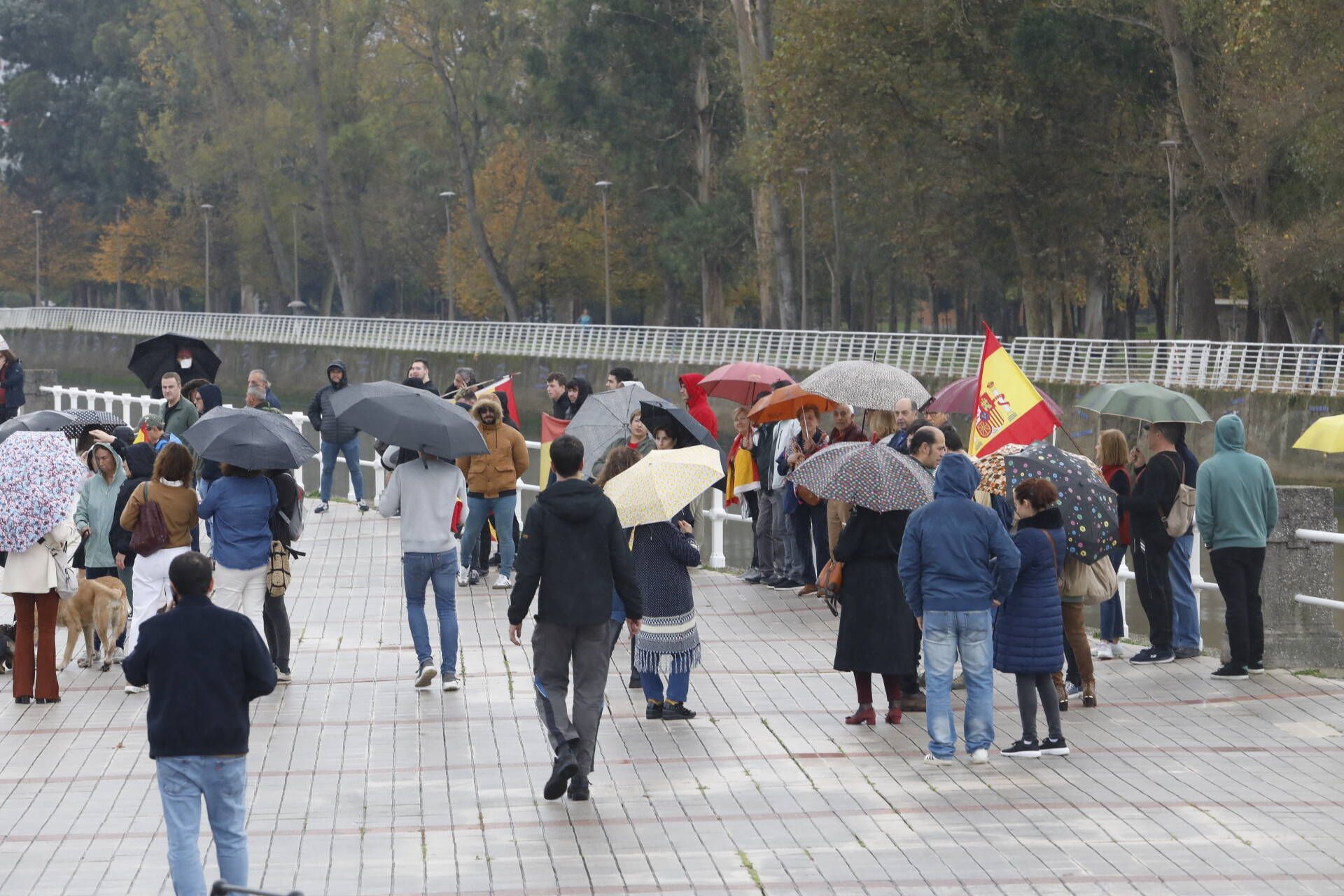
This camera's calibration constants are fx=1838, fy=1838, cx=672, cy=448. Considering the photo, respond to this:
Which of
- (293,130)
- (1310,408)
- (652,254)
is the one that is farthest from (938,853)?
(293,130)

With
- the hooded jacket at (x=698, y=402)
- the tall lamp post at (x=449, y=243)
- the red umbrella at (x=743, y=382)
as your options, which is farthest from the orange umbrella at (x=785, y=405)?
the tall lamp post at (x=449, y=243)

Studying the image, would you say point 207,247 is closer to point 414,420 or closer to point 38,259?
point 38,259

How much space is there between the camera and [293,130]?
7250 centimetres

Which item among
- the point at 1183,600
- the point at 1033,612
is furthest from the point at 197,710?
the point at 1183,600

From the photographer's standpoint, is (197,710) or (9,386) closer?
(197,710)

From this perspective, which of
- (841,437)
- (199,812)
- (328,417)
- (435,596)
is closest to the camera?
(199,812)

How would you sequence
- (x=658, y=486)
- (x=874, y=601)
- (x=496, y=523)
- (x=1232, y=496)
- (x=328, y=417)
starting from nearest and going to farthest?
1. (x=658, y=486)
2. (x=874, y=601)
3. (x=1232, y=496)
4. (x=496, y=523)
5. (x=328, y=417)

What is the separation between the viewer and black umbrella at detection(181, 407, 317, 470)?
1011 cm

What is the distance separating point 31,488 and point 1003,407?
5951 mm

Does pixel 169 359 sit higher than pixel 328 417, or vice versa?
pixel 169 359

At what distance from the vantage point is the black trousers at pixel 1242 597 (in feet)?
35.8

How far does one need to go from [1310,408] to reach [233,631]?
32.1 metres

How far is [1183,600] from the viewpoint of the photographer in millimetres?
11758

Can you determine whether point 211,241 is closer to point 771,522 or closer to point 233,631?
point 771,522
